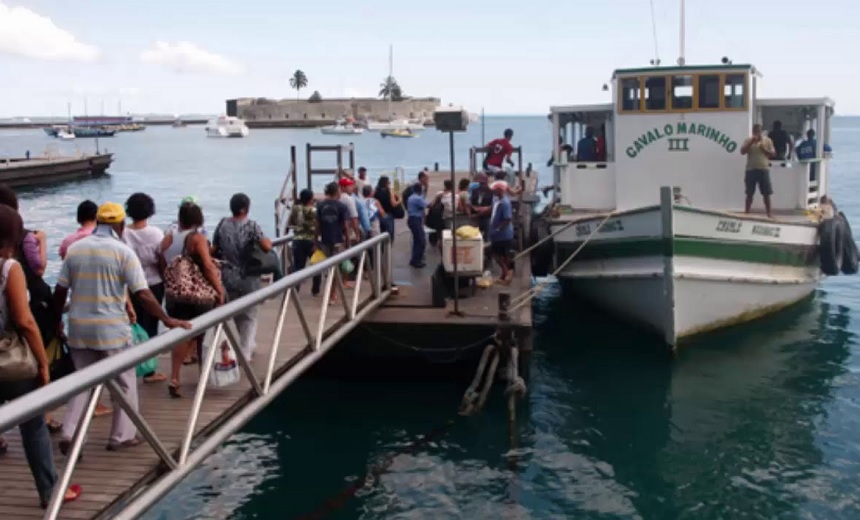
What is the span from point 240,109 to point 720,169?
16885cm

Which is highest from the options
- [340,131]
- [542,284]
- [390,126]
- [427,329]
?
[390,126]

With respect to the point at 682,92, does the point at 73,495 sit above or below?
below

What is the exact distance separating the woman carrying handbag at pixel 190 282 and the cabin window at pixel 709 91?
10342mm

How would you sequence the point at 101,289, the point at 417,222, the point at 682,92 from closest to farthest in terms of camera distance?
the point at 101,289 → the point at 417,222 → the point at 682,92

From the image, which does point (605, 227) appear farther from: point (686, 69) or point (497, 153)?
point (497, 153)

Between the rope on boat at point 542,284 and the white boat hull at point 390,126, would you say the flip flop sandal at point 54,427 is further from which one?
the white boat hull at point 390,126

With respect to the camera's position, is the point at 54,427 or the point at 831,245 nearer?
the point at 54,427

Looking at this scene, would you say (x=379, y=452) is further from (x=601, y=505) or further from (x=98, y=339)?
(x=98, y=339)

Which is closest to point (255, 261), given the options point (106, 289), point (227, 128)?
point (106, 289)

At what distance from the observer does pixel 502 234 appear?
12797 millimetres

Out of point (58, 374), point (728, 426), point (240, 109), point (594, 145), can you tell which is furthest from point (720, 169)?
point (240, 109)

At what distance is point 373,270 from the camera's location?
11.2 m

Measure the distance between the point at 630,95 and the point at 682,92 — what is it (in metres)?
0.86

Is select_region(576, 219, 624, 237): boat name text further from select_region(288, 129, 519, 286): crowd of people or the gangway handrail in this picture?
the gangway handrail
